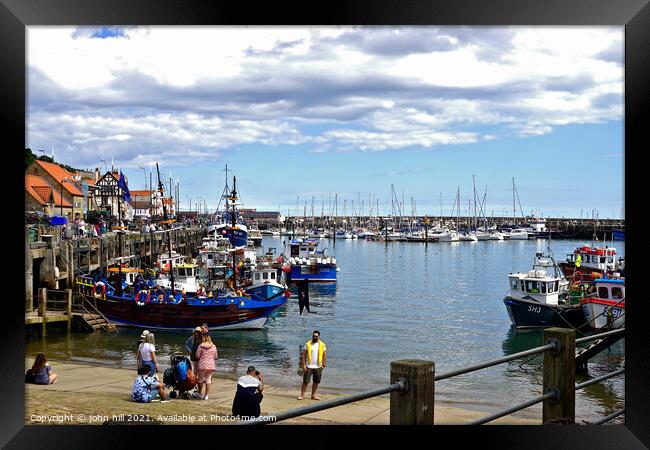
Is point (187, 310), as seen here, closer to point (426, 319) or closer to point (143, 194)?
point (426, 319)

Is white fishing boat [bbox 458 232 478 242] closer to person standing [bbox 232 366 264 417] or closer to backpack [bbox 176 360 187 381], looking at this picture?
backpack [bbox 176 360 187 381]

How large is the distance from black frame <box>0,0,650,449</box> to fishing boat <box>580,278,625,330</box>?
2120 centimetres

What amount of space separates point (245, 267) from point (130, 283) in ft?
31.1

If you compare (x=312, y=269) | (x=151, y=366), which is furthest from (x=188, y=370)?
(x=312, y=269)

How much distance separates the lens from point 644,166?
20.2ft

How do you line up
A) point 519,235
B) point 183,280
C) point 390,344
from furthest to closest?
point 519,235 < point 183,280 < point 390,344

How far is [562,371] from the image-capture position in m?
5.44

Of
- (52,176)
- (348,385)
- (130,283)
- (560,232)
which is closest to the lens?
(348,385)

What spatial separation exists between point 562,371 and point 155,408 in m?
7.47

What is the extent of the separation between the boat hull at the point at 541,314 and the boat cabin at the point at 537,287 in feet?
1.27

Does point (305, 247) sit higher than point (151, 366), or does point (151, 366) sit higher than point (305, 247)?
point (305, 247)
